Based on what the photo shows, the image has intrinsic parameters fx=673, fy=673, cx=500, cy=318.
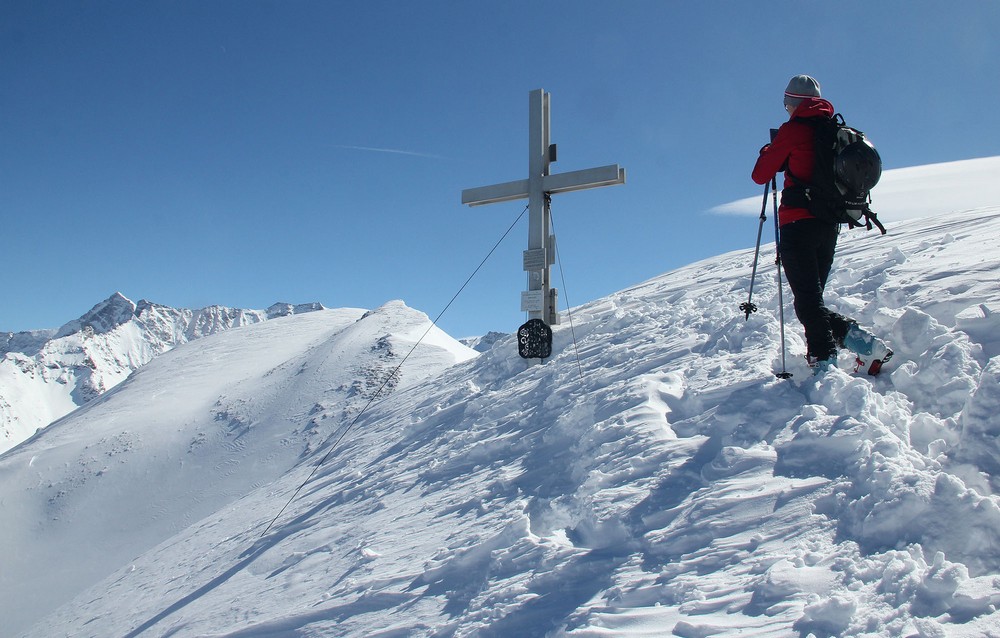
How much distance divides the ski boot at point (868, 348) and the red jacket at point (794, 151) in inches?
36.0

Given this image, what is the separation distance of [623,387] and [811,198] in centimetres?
235

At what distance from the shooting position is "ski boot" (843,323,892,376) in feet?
15.6

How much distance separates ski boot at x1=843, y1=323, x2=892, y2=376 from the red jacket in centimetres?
91

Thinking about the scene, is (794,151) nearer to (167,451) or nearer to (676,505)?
(676,505)

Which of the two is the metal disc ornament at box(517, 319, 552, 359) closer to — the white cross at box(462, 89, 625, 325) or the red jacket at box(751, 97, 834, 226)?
the white cross at box(462, 89, 625, 325)

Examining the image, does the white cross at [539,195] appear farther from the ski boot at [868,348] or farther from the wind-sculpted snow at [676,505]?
the ski boot at [868,348]

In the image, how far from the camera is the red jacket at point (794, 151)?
4.87 m

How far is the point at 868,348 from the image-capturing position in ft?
15.6

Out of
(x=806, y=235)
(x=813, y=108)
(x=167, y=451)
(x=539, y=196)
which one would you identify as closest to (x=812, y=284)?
(x=806, y=235)

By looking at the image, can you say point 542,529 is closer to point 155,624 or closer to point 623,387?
point 623,387

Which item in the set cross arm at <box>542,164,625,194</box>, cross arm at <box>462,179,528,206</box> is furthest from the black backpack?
cross arm at <box>462,179,528,206</box>

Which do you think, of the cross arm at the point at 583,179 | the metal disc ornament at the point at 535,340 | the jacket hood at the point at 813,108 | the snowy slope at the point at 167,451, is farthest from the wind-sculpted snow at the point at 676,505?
the snowy slope at the point at 167,451

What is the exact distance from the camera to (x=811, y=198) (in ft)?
16.2

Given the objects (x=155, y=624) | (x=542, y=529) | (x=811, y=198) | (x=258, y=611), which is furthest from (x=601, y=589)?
(x=155, y=624)
